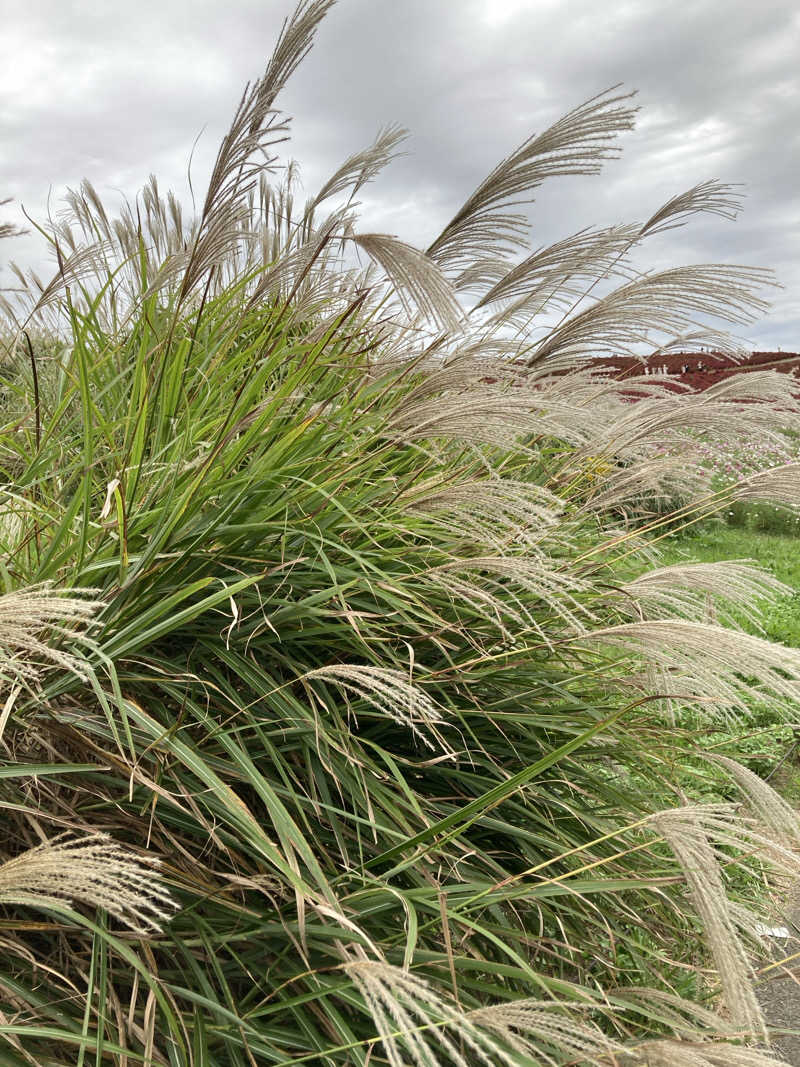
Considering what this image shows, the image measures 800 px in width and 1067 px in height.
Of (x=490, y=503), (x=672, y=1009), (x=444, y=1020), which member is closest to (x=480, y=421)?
(x=490, y=503)

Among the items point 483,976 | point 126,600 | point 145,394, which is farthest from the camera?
point 145,394

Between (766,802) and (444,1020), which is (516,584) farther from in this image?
(444,1020)

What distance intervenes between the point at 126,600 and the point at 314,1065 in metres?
0.84

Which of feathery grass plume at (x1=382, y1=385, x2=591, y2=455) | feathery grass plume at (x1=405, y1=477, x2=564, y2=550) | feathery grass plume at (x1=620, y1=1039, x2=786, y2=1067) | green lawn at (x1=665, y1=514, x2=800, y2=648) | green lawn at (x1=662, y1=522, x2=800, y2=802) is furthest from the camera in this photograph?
green lawn at (x1=665, y1=514, x2=800, y2=648)

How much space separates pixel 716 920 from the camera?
3.37 ft

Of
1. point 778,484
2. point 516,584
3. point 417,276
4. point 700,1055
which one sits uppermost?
point 417,276

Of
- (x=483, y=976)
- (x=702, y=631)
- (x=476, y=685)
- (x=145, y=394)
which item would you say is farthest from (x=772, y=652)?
(x=145, y=394)

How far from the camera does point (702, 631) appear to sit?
1.25 metres

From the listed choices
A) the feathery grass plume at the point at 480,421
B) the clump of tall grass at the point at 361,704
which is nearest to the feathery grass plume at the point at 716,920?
the clump of tall grass at the point at 361,704

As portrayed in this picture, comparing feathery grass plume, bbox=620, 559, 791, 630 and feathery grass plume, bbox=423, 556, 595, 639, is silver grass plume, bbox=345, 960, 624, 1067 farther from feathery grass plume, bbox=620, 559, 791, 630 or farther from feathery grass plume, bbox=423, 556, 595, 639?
feathery grass plume, bbox=620, 559, 791, 630

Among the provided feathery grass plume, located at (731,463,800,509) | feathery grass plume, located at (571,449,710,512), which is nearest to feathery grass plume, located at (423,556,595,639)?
feathery grass plume, located at (571,449,710,512)

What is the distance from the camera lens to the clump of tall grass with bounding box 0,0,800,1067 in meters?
1.23

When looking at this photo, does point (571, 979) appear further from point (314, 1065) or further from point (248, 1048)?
point (248, 1048)

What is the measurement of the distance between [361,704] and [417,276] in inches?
36.7
